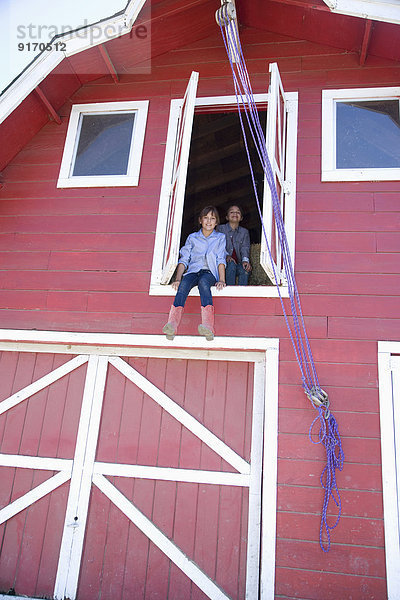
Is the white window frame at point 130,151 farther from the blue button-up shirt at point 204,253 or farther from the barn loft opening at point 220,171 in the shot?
the barn loft opening at point 220,171

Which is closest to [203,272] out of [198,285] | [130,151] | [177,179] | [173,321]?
[198,285]

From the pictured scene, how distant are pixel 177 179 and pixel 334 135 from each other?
64.6 inches

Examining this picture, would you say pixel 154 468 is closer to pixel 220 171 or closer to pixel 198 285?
pixel 198 285

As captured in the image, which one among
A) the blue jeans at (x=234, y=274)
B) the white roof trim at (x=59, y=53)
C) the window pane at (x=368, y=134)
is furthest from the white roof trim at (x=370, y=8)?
the blue jeans at (x=234, y=274)

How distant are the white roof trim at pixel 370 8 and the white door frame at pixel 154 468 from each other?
2883 mm

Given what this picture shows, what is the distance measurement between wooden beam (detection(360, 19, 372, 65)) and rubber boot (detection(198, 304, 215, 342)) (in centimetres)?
→ 289

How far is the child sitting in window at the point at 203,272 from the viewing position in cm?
434

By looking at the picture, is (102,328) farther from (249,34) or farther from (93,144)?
(249,34)

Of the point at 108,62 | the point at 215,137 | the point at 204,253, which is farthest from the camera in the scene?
the point at 215,137

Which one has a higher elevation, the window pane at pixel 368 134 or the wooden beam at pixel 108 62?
the wooden beam at pixel 108 62

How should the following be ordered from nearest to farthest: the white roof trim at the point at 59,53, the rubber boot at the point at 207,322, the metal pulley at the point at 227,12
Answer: the rubber boot at the point at 207,322
the metal pulley at the point at 227,12
the white roof trim at the point at 59,53

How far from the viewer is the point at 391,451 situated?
160 inches

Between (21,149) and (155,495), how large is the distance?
377cm

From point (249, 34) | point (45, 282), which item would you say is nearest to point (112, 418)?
point (45, 282)
